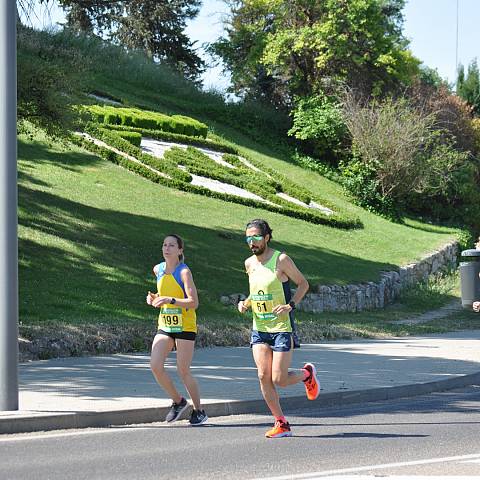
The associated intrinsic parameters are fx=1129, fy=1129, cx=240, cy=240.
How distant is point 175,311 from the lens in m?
11.0

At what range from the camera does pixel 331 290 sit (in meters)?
28.4

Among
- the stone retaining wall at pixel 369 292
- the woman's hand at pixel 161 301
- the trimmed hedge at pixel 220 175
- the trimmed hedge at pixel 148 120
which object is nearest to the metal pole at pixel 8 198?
the woman's hand at pixel 161 301

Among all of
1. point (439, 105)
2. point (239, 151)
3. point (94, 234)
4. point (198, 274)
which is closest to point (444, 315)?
point (198, 274)

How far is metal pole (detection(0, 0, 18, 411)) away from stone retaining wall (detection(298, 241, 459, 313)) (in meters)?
16.1

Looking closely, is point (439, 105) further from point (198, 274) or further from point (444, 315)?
point (198, 274)

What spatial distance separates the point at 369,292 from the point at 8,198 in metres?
20.2

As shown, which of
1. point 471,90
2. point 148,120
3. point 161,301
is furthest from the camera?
point 471,90

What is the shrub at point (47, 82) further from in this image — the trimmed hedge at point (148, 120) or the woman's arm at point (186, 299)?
the woman's arm at point (186, 299)

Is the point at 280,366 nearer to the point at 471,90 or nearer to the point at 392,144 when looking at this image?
the point at 392,144

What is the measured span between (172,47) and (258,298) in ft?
192

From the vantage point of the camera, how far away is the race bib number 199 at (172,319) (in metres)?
11.0

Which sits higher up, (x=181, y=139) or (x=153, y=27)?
(x=153, y=27)

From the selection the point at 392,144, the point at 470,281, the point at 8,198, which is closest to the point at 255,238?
the point at 8,198

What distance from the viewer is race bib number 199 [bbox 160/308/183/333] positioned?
36.1 feet
